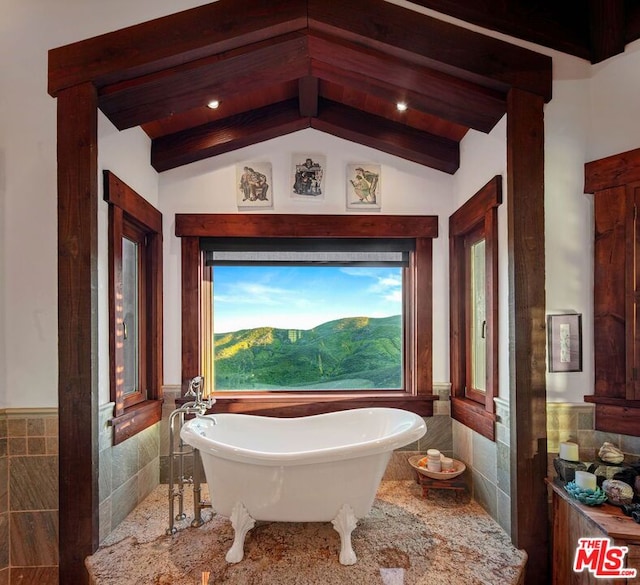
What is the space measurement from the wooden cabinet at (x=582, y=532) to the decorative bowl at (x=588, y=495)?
0.06ft

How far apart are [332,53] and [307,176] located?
0.98m

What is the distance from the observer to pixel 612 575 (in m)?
1.54

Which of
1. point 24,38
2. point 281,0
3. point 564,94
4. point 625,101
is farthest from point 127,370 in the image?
point 625,101

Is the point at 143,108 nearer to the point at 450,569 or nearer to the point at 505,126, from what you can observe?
the point at 505,126

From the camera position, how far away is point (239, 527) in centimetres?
202

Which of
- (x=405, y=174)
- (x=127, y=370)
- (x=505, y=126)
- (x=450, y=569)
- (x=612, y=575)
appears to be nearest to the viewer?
(x=612, y=575)

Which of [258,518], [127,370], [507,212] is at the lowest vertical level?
[258,518]

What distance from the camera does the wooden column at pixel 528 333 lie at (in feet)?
6.41

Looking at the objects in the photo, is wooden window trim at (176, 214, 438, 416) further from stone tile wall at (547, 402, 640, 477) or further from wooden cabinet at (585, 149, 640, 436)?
wooden cabinet at (585, 149, 640, 436)

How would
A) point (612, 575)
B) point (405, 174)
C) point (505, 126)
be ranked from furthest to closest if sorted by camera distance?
point (405, 174) < point (505, 126) < point (612, 575)

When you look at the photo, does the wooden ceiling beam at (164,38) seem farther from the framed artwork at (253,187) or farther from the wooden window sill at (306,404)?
the wooden window sill at (306,404)

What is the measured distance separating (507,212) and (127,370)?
2468 millimetres

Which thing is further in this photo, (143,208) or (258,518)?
(143,208)

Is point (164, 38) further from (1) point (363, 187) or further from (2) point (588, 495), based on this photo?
(2) point (588, 495)
